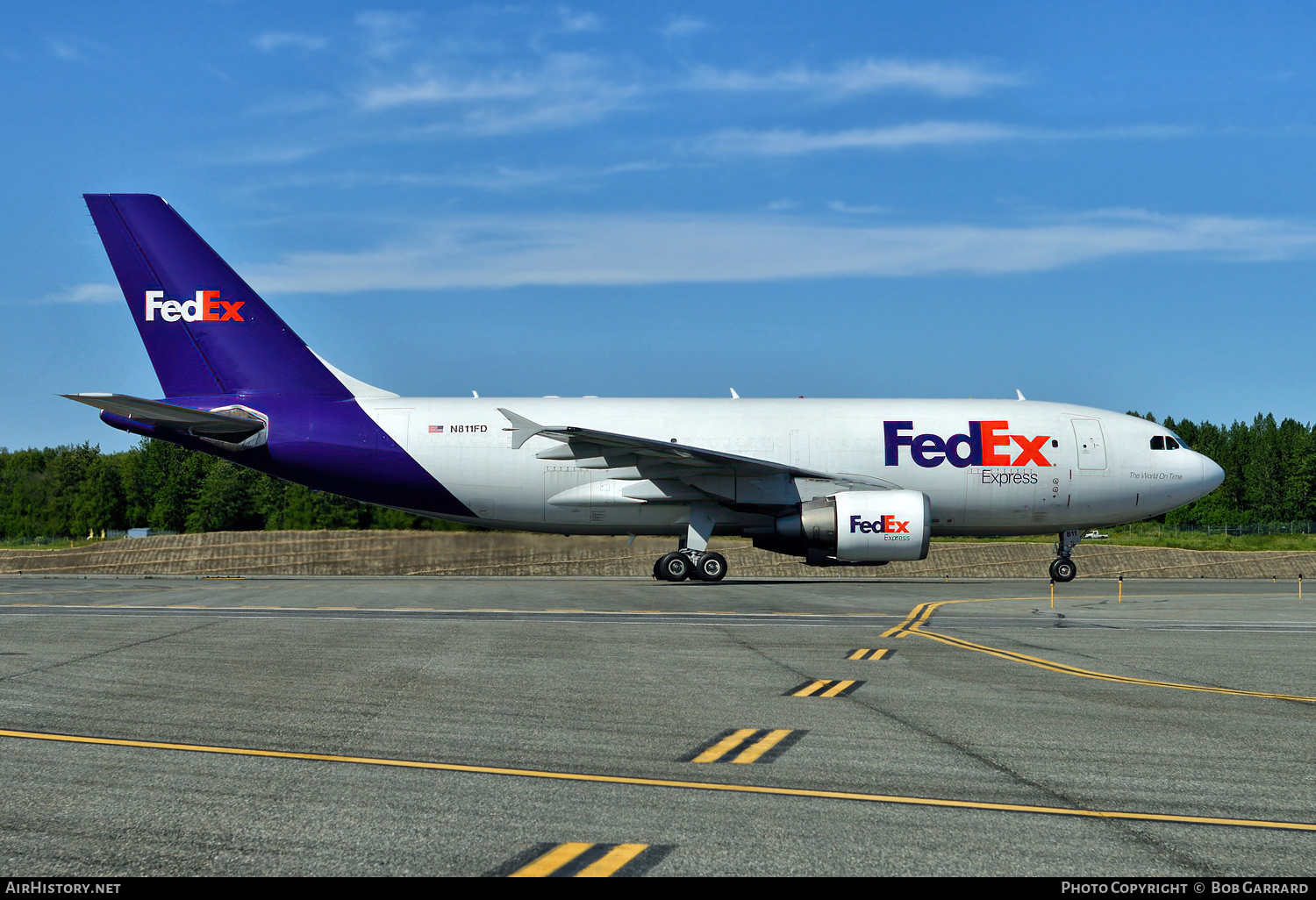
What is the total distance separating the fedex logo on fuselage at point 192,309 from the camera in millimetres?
27578

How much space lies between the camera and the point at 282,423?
88.6 ft

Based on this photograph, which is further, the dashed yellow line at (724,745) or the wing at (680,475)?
the wing at (680,475)

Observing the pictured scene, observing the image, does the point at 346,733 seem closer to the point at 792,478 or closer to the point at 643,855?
the point at 643,855

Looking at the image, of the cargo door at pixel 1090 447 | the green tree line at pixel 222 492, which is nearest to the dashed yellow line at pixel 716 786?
the cargo door at pixel 1090 447

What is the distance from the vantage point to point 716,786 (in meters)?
6.44

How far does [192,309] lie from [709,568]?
1529 centimetres

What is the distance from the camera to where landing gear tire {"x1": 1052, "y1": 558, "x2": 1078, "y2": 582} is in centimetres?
2919

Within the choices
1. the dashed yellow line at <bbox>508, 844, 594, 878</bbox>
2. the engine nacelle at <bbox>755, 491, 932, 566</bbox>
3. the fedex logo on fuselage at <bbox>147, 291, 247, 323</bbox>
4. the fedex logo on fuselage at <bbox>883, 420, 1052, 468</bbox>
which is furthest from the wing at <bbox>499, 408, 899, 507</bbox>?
the dashed yellow line at <bbox>508, 844, 594, 878</bbox>

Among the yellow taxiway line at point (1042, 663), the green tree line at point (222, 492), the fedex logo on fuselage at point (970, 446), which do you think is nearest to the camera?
the yellow taxiway line at point (1042, 663)

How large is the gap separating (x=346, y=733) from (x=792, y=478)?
2019 centimetres

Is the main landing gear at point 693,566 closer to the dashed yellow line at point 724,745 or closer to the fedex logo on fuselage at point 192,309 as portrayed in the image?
the fedex logo on fuselage at point 192,309

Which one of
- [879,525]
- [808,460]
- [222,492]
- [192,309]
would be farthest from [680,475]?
[222,492]

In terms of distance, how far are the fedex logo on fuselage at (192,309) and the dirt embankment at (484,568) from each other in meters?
9.91
